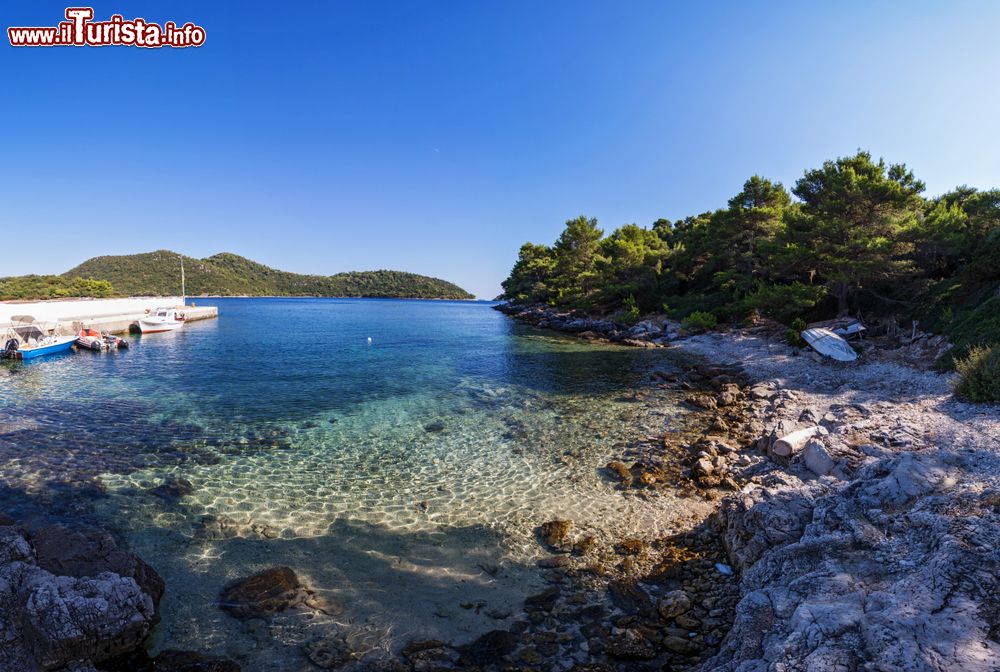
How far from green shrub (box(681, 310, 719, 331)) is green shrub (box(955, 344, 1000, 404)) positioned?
974 inches

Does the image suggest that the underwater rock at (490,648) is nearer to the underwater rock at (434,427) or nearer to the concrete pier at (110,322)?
the underwater rock at (434,427)

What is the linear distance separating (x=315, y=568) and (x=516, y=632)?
391 centimetres

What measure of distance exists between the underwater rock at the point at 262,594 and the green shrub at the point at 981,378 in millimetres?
18402

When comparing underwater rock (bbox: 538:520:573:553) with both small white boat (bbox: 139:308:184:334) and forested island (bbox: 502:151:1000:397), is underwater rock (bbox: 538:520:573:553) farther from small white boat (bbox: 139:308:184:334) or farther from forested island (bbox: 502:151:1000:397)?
small white boat (bbox: 139:308:184:334)

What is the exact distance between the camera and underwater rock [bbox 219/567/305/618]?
21.6 feet

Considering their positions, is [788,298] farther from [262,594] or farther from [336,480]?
[262,594]

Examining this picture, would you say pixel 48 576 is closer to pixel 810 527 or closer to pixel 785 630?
pixel 785 630

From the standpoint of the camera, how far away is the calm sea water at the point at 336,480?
690cm

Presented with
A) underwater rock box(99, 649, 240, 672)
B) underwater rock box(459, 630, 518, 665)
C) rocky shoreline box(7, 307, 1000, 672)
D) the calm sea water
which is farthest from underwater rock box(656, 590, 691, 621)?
underwater rock box(99, 649, 240, 672)

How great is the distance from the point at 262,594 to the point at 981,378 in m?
19.5

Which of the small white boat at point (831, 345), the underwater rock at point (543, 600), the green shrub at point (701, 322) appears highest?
the green shrub at point (701, 322)

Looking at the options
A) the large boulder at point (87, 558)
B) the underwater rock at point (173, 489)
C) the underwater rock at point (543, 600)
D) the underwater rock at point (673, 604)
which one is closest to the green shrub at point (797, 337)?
the underwater rock at point (673, 604)

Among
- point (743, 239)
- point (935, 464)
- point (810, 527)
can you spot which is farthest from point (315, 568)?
point (743, 239)

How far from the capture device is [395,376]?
25281 millimetres
